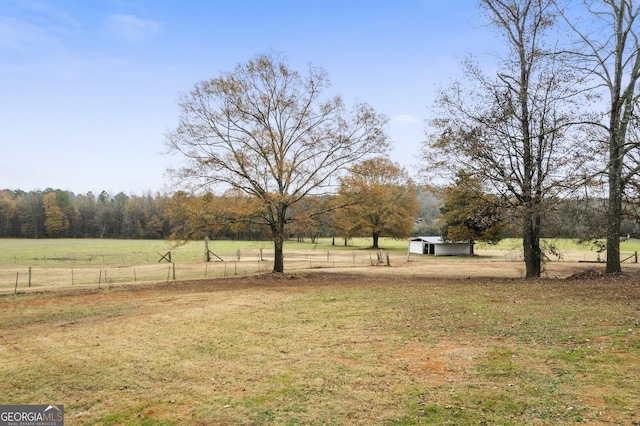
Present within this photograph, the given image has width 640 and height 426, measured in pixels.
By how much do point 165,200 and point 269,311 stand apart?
13.6m

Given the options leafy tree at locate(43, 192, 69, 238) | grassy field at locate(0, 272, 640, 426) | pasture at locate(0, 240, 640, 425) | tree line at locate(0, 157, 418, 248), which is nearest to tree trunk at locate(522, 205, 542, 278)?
grassy field at locate(0, 272, 640, 426)

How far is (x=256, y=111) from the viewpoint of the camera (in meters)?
24.2

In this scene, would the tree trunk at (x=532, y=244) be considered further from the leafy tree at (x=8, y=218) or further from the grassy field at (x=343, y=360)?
the leafy tree at (x=8, y=218)

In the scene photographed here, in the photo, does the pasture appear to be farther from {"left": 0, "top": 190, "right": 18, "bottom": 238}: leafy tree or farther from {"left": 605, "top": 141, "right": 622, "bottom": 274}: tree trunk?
{"left": 0, "top": 190, "right": 18, "bottom": 238}: leafy tree

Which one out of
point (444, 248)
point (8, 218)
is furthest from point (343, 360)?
point (8, 218)

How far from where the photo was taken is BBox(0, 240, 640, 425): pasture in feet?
18.0

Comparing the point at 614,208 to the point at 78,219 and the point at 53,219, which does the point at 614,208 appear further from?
the point at 78,219

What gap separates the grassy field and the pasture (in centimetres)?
3

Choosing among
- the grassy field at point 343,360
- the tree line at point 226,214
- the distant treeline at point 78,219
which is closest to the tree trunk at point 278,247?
the tree line at point 226,214

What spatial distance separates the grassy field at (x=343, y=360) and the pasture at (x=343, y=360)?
1.3 inches

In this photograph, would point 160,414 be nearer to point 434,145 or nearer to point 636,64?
point 434,145

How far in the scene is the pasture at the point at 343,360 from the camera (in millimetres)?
5477

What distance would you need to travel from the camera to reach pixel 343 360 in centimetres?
777

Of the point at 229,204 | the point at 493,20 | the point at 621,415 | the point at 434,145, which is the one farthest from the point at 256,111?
the point at 621,415
